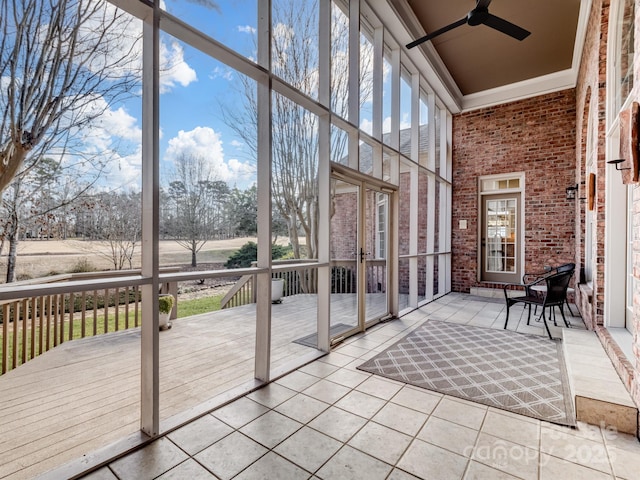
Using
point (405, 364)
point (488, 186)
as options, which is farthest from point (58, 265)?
point (488, 186)

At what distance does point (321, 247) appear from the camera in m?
3.55

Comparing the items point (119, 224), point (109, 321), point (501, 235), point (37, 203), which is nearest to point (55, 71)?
point (37, 203)

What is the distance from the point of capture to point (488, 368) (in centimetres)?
304

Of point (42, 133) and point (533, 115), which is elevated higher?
point (533, 115)

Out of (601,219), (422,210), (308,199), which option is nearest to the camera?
(601,219)

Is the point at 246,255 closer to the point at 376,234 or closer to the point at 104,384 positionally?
the point at 376,234

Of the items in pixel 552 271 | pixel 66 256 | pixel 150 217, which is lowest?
pixel 552 271

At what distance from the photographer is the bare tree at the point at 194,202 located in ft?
13.6

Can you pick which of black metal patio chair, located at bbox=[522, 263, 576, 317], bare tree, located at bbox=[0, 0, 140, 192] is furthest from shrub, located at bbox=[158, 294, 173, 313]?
black metal patio chair, located at bbox=[522, 263, 576, 317]

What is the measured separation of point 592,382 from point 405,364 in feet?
4.63

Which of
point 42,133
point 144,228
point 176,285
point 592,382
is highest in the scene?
point 42,133

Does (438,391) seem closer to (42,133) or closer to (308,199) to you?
(42,133)

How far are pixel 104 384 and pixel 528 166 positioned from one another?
759 centimetres

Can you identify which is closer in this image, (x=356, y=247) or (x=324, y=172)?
(x=324, y=172)
